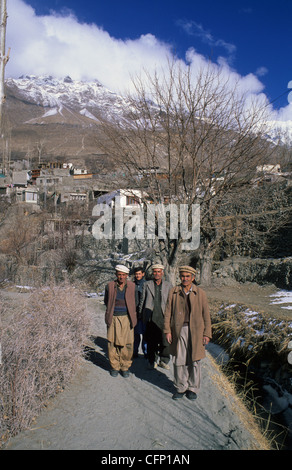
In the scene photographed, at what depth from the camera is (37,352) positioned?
13.0ft

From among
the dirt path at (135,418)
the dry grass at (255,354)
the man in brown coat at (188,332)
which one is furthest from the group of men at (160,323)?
the dry grass at (255,354)

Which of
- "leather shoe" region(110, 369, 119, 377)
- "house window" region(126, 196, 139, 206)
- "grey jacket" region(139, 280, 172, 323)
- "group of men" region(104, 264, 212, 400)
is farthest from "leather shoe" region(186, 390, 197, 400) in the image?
"house window" region(126, 196, 139, 206)

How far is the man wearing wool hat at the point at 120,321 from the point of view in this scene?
488 cm

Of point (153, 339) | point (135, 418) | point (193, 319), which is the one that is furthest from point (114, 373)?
point (193, 319)

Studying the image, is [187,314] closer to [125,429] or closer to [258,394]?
[125,429]

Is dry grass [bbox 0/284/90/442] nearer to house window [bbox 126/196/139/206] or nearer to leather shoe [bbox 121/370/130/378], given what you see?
leather shoe [bbox 121/370/130/378]

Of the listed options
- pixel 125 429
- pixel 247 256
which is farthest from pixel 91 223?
pixel 125 429

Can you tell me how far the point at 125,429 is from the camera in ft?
11.8

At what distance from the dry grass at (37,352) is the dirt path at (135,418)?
0.19m

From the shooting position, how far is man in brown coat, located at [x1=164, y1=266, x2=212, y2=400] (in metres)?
4.25

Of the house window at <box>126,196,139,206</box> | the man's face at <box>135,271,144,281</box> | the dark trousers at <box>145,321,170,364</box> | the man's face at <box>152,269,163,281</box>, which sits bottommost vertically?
the dark trousers at <box>145,321,170,364</box>

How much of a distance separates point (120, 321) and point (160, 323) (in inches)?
27.9

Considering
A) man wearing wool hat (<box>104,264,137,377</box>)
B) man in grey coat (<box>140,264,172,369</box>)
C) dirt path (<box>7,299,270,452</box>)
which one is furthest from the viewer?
man in grey coat (<box>140,264,172,369</box>)

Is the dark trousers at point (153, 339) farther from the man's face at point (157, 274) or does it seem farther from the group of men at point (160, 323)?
the man's face at point (157, 274)
